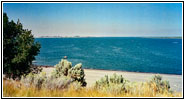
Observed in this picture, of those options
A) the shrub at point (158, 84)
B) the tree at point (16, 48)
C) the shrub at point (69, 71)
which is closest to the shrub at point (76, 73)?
the shrub at point (69, 71)

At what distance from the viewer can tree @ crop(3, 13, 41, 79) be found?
3320 mm

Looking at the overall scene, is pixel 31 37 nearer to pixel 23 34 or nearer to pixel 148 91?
pixel 23 34

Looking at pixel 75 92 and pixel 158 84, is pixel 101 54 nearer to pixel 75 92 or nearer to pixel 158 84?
pixel 158 84

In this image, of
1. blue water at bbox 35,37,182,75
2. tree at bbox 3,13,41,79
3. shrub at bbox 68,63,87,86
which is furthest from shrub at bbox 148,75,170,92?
tree at bbox 3,13,41,79

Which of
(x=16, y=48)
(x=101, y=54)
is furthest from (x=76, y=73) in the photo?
(x=101, y=54)

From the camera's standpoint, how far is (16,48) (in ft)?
11.1

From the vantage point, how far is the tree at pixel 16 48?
3320 millimetres

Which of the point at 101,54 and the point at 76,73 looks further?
the point at 101,54

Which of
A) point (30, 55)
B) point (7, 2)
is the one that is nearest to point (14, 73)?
point (30, 55)

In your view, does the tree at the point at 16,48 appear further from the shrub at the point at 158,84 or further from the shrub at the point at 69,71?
the shrub at the point at 158,84

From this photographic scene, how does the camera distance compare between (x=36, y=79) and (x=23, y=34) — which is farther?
(x=23, y=34)

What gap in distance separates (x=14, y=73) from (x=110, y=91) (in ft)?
5.63

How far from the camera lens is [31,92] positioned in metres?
2.94

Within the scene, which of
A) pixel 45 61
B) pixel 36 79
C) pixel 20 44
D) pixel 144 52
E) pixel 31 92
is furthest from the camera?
pixel 144 52
